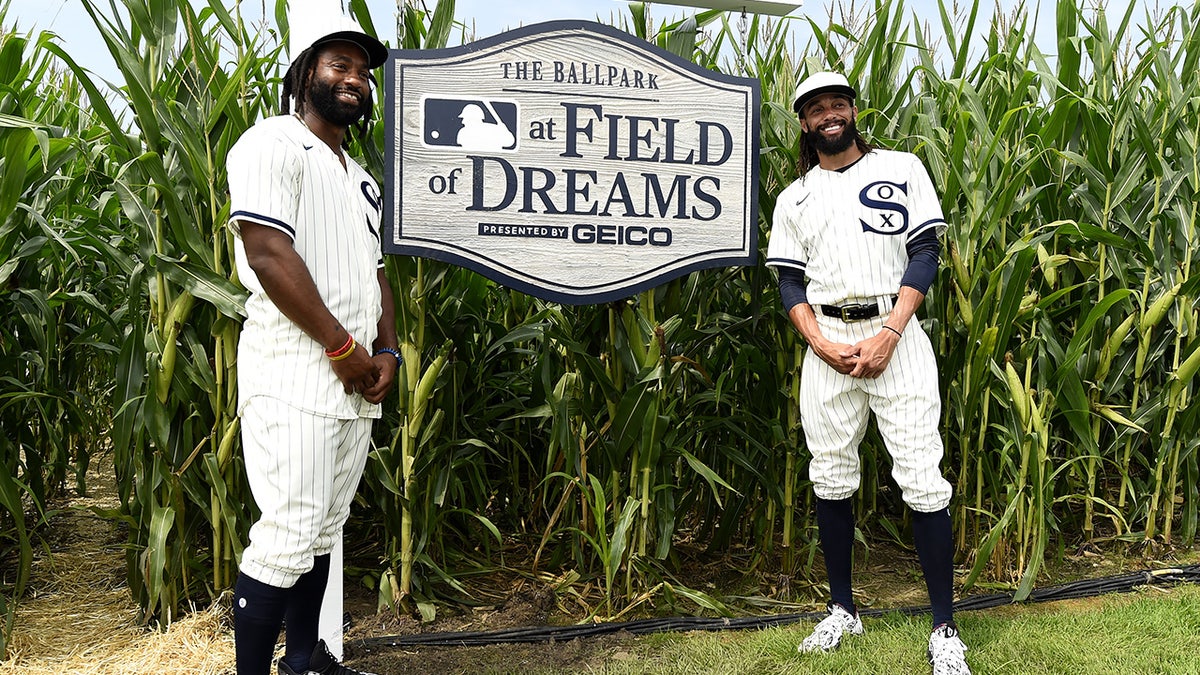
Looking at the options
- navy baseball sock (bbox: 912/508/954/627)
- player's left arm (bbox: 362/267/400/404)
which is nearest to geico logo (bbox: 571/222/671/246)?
player's left arm (bbox: 362/267/400/404)

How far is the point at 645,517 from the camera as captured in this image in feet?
10.3

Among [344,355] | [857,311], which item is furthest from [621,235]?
[344,355]

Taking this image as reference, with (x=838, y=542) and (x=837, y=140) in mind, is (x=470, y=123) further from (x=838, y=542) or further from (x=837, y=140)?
(x=838, y=542)

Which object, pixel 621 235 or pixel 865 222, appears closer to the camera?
pixel 865 222

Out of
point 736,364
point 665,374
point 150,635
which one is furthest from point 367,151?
point 150,635

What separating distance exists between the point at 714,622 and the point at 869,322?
1140 millimetres

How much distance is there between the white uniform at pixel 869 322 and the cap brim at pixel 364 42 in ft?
4.36

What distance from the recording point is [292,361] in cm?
213

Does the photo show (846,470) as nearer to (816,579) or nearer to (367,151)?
(816,579)

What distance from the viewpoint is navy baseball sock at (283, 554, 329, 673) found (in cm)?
236

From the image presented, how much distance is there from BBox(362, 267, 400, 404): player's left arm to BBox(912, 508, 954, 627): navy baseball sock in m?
1.62

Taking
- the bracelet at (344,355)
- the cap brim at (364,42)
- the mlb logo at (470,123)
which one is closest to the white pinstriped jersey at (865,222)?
the mlb logo at (470,123)

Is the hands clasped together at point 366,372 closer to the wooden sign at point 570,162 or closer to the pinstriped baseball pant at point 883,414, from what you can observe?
the wooden sign at point 570,162

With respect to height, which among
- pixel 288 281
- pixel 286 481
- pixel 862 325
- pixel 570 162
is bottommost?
pixel 286 481
